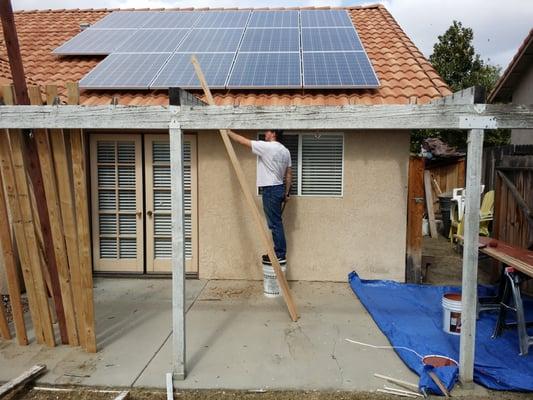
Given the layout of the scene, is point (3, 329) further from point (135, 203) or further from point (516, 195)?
point (516, 195)

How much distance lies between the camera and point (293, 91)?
22.2 feet

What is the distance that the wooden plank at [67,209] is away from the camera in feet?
13.9

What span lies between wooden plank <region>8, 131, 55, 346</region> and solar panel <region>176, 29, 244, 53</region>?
4.04m

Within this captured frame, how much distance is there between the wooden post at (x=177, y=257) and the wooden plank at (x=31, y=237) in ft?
4.80

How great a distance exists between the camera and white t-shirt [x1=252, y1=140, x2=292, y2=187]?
568cm

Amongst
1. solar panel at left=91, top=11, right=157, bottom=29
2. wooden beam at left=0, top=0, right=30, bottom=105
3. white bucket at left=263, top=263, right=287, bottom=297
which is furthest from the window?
solar panel at left=91, top=11, right=157, bottom=29

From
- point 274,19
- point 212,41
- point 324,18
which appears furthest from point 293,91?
point 324,18

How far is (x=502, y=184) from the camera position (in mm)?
6660

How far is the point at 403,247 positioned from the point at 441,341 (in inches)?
86.2

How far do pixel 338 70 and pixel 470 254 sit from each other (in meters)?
3.98

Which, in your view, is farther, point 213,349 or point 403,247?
point 403,247

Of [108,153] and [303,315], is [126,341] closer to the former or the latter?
[303,315]

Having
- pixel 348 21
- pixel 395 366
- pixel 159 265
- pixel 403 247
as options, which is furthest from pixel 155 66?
pixel 395 366

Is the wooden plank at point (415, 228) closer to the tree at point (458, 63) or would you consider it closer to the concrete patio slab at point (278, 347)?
the concrete patio slab at point (278, 347)
